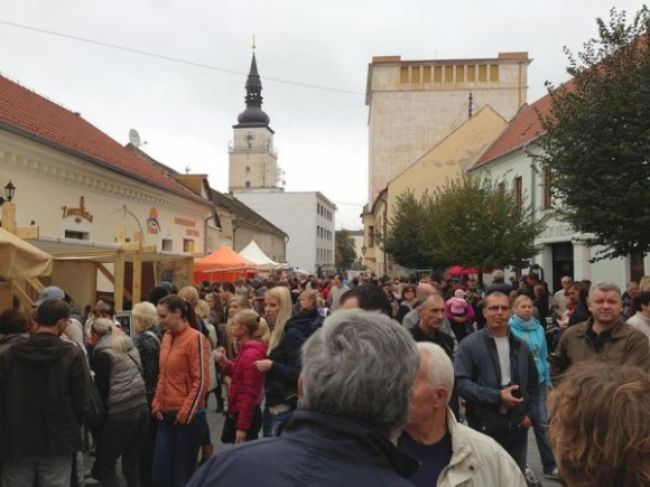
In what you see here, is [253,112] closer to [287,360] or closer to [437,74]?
[437,74]

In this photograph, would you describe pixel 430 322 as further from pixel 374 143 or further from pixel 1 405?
pixel 374 143

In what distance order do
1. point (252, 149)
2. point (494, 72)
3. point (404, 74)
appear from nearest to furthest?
point (404, 74) < point (494, 72) < point (252, 149)

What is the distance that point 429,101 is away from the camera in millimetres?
55781

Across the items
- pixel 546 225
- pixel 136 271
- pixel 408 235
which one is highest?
pixel 408 235

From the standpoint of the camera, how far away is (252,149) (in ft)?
422

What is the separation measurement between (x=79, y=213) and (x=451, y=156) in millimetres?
Result: 29675

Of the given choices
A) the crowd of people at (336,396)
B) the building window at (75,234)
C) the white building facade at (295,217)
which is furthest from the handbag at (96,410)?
the white building facade at (295,217)

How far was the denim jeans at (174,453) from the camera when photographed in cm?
558

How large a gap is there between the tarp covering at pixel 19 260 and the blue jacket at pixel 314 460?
5965mm

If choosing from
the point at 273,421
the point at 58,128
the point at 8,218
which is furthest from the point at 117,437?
the point at 58,128

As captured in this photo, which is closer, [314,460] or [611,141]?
[314,460]

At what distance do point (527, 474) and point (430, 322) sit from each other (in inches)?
55.2

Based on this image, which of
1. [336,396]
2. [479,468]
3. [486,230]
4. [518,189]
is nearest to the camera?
[336,396]

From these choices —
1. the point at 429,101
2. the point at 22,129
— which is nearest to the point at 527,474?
the point at 22,129
